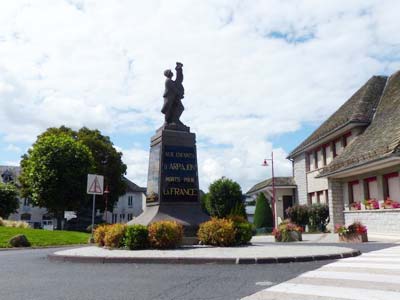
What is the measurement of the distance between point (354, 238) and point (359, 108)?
36.3ft

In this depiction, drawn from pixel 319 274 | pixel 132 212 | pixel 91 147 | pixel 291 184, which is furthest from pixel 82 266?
pixel 132 212

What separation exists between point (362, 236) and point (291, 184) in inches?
764

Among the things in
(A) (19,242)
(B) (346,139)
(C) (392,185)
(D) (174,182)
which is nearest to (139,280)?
(D) (174,182)

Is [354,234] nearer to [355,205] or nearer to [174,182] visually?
[355,205]

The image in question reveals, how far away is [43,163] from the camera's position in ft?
125

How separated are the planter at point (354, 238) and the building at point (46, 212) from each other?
46.3 metres

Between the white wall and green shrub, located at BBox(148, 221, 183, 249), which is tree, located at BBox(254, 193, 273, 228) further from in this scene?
green shrub, located at BBox(148, 221, 183, 249)

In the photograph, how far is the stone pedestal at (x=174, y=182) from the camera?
13.8 m

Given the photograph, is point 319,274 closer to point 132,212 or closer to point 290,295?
point 290,295

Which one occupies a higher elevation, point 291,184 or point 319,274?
point 291,184

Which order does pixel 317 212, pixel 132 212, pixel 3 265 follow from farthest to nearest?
pixel 132 212 < pixel 317 212 < pixel 3 265

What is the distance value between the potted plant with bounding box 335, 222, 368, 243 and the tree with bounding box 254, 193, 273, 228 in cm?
1780

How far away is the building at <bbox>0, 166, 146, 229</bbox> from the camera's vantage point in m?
61.8

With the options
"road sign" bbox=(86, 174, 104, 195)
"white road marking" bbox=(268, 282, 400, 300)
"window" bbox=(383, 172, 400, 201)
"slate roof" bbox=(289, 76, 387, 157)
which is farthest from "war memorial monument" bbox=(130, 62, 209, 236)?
"slate roof" bbox=(289, 76, 387, 157)
